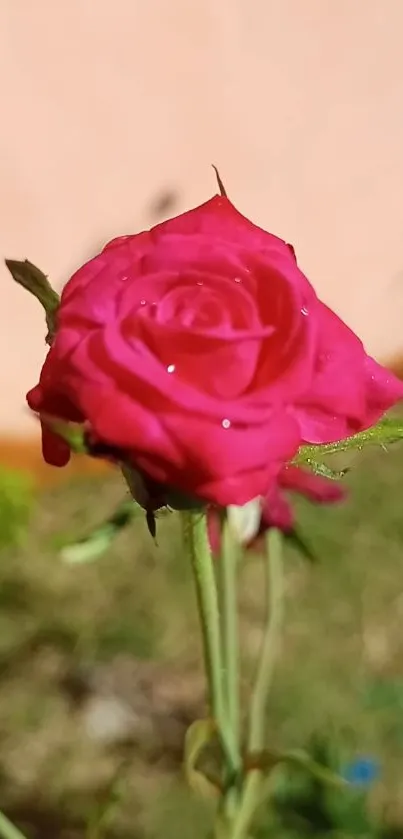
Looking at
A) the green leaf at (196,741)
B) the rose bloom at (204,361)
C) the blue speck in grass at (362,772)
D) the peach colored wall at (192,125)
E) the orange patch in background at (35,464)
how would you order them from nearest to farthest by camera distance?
the rose bloom at (204,361) → the green leaf at (196,741) → the blue speck in grass at (362,772) → the peach colored wall at (192,125) → the orange patch in background at (35,464)

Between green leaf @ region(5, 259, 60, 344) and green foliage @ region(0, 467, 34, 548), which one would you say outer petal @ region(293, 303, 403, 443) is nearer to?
green leaf @ region(5, 259, 60, 344)

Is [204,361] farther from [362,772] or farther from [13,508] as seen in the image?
[13,508]

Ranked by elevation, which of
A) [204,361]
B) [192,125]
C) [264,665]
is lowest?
[264,665]

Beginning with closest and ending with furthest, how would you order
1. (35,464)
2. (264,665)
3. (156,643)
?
(264,665)
(156,643)
(35,464)

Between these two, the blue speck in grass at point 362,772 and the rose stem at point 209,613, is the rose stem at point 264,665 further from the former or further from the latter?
the blue speck in grass at point 362,772

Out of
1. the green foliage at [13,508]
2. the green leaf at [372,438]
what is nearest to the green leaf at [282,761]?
the green leaf at [372,438]

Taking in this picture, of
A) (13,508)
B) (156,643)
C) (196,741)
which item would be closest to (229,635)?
(196,741)

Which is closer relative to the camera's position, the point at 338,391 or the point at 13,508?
the point at 338,391
